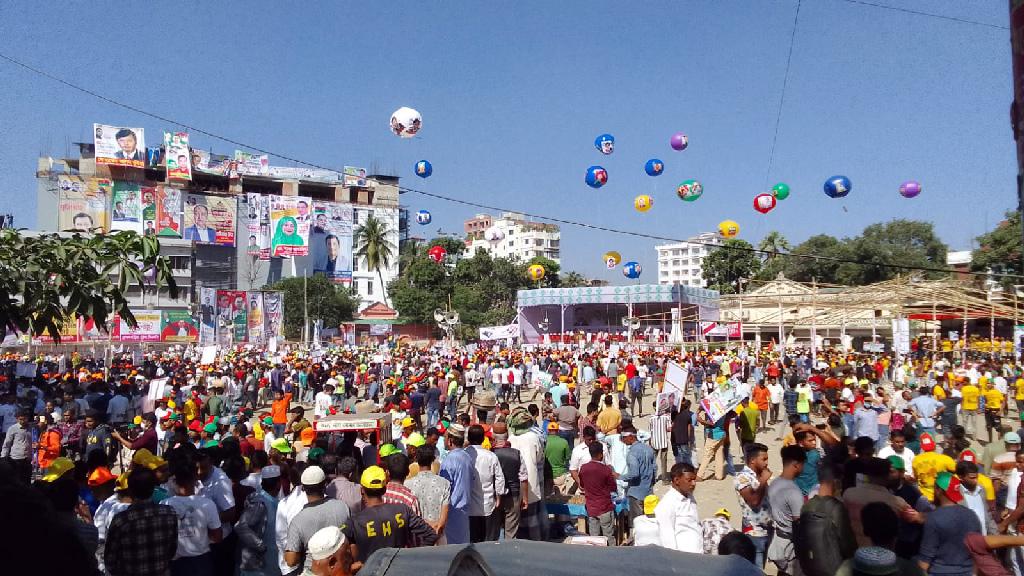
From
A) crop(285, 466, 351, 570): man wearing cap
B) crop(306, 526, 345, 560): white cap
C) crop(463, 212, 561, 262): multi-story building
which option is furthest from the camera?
crop(463, 212, 561, 262): multi-story building

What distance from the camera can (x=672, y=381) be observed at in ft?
39.5

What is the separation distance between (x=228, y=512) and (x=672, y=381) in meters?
7.95

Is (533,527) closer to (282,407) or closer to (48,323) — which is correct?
(48,323)

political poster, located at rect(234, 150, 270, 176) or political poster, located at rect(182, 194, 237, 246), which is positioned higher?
political poster, located at rect(234, 150, 270, 176)

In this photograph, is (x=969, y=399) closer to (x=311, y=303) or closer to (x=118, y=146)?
(x=311, y=303)

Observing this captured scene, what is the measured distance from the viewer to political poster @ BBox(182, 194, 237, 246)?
74.2 meters

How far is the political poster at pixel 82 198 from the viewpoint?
2758 inches

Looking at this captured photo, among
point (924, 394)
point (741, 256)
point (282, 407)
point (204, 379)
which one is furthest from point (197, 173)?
point (924, 394)

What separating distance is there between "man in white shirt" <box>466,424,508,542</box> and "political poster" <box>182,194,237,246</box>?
243 feet

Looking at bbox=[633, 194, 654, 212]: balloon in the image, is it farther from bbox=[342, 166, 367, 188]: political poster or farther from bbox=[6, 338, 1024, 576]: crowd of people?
bbox=[342, 166, 367, 188]: political poster

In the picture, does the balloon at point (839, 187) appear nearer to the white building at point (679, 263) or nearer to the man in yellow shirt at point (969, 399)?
the man in yellow shirt at point (969, 399)

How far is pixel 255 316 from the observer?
1860 inches

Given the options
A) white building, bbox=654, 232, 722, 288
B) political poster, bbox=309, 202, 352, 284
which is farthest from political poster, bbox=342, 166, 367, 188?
white building, bbox=654, 232, 722, 288

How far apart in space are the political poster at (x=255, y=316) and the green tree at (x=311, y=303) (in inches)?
721
